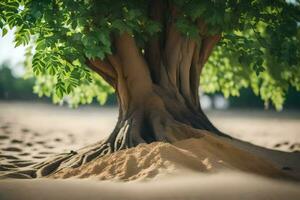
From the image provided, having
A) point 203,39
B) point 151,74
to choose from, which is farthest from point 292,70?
point 151,74

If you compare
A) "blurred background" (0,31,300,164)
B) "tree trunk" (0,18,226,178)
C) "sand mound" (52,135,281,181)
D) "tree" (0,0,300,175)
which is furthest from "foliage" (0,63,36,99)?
"sand mound" (52,135,281,181)

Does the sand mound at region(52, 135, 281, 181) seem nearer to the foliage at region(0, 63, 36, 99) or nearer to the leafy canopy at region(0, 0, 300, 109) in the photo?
the leafy canopy at region(0, 0, 300, 109)

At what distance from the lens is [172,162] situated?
22.0 feet

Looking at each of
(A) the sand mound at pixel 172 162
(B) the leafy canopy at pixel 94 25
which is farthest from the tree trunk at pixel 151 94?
(A) the sand mound at pixel 172 162

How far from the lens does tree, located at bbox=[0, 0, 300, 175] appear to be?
7324mm

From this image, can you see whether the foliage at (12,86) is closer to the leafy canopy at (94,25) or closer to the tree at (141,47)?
the tree at (141,47)

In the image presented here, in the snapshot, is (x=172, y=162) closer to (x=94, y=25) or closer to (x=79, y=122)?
(x=94, y=25)

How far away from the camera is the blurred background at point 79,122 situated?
47.9 feet

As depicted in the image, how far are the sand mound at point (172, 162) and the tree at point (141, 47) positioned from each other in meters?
0.85

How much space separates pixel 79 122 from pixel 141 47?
15819mm

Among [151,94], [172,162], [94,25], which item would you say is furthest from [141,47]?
[172,162]

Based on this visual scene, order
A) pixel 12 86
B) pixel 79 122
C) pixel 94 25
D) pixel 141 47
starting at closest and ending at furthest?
pixel 94 25
pixel 141 47
pixel 79 122
pixel 12 86

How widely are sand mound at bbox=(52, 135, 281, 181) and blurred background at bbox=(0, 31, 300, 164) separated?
184 inches

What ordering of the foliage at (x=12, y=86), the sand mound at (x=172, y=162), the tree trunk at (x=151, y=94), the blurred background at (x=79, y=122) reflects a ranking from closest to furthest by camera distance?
the sand mound at (x=172, y=162)
the tree trunk at (x=151, y=94)
the blurred background at (x=79, y=122)
the foliage at (x=12, y=86)
